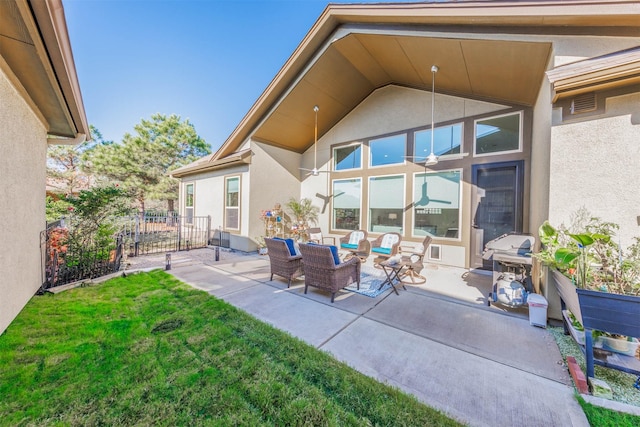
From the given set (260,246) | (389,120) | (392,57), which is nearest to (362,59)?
(392,57)

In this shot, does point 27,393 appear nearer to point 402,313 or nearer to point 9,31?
point 9,31

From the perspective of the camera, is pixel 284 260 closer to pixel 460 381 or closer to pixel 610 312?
pixel 460 381

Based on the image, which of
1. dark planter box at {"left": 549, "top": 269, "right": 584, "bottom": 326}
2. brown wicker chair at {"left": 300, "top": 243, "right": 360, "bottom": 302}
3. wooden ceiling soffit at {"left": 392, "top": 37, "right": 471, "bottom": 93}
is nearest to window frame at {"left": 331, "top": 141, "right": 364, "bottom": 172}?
wooden ceiling soffit at {"left": 392, "top": 37, "right": 471, "bottom": 93}

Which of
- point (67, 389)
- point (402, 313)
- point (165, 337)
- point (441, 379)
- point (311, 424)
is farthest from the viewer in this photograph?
point (402, 313)

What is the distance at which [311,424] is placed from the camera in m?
1.72

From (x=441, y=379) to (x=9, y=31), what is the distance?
5460mm

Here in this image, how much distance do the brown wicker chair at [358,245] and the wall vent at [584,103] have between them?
478 centimetres

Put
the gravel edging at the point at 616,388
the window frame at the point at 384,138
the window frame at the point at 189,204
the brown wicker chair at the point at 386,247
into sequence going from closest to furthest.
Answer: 1. the gravel edging at the point at 616,388
2. the brown wicker chair at the point at 386,247
3. the window frame at the point at 384,138
4. the window frame at the point at 189,204

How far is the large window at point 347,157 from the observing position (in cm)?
855

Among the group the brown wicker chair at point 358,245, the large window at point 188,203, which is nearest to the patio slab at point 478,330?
the brown wicker chair at point 358,245

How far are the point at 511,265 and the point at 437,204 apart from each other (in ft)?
9.84

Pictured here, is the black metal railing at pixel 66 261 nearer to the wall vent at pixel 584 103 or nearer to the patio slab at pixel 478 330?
the patio slab at pixel 478 330

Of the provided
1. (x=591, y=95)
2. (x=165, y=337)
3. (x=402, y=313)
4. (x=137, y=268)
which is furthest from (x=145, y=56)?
(x=591, y=95)

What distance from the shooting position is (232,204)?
30.0 feet
